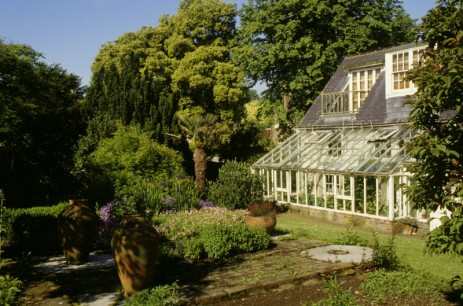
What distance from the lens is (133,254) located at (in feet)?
26.1

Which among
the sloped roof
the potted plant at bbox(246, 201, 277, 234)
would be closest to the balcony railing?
the sloped roof

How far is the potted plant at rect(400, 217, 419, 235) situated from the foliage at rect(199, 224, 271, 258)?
6.16 metres

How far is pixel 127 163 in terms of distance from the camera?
1927 centimetres

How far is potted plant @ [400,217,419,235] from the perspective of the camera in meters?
15.3

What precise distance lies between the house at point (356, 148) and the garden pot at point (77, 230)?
10.1 metres

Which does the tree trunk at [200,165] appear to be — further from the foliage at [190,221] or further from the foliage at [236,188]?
the foliage at [190,221]

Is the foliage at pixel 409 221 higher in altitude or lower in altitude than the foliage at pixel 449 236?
lower

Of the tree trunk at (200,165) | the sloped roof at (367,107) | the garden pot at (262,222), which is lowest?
the garden pot at (262,222)

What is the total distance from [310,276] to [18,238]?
805 centimetres

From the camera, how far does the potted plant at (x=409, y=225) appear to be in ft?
50.2

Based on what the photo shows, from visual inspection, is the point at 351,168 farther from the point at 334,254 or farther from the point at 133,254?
the point at 133,254

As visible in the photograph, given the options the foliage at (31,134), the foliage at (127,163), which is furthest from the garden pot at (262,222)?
the foliage at (31,134)

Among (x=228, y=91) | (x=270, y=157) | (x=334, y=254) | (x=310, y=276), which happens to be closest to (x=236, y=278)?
(x=310, y=276)

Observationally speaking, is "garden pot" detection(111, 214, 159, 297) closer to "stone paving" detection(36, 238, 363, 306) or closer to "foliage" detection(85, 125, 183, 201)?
"stone paving" detection(36, 238, 363, 306)
